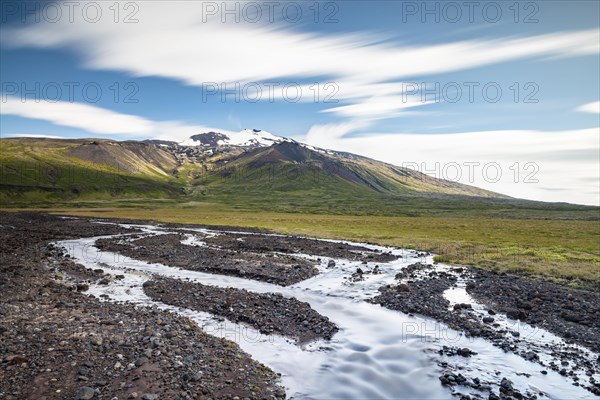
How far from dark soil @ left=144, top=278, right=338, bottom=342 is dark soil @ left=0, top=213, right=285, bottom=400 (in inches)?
117

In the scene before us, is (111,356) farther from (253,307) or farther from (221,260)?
(221,260)

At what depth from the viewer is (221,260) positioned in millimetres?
39688

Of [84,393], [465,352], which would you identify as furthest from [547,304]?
[84,393]

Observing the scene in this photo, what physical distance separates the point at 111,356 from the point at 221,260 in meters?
25.9

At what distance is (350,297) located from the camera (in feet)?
88.7

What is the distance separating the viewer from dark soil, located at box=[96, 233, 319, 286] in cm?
3353

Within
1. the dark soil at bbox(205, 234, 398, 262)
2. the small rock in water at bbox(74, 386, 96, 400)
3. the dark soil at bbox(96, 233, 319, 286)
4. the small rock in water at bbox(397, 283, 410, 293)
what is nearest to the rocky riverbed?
the small rock in water at bbox(74, 386, 96, 400)

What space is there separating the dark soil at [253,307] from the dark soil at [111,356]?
2967mm

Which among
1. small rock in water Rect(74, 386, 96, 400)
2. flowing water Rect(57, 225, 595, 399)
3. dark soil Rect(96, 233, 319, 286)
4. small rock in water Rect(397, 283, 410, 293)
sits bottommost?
flowing water Rect(57, 225, 595, 399)

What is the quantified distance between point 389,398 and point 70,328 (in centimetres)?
1367

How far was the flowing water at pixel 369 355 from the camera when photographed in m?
14.5

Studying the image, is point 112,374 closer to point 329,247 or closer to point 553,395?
point 553,395

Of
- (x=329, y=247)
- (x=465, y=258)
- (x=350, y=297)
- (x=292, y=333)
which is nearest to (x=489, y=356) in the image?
(x=292, y=333)

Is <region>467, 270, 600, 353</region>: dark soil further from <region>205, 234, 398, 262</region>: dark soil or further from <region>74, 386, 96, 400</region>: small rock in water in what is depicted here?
<region>74, 386, 96, 400</region>: small rock in water
